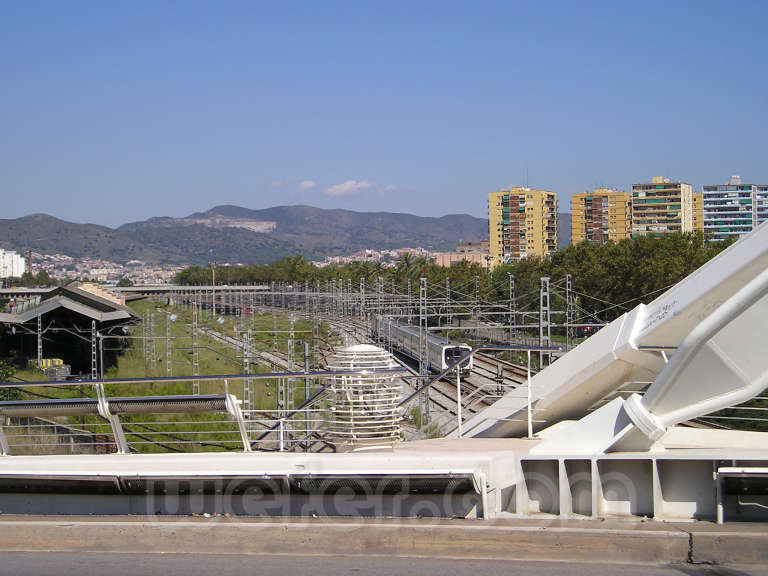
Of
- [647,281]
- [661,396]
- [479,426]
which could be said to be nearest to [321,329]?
[647,281]

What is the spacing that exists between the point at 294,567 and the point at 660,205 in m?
187

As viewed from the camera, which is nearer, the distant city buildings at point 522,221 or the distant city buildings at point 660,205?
the distant city buildings at point 660,205

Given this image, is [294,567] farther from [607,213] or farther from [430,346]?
[607,213]

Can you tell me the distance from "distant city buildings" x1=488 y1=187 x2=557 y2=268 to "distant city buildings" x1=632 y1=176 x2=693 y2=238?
18633 mm

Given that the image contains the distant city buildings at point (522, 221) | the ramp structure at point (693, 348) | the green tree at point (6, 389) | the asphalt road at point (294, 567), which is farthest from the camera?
the distant city buildings at point (522, 221)

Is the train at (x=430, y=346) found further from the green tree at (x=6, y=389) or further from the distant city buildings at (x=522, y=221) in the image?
the distant city buildings at (x=522, y=221)

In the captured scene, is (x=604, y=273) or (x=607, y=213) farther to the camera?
(x=607, y=213)

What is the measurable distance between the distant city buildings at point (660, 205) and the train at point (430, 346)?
463ft

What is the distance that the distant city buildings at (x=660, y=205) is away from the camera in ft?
593

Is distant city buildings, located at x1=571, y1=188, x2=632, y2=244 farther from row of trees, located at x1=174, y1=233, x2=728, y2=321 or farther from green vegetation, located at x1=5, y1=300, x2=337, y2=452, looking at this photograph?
green vegetation, located at x1=5, y1=300, x2=337, y2=452

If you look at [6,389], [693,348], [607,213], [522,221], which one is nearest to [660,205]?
A: [607,213]

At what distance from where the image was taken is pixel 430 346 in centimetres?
3856

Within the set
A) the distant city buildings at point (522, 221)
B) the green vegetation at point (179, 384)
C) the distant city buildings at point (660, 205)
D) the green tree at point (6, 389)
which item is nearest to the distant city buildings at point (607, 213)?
the distant city buildings at point (660, 205)

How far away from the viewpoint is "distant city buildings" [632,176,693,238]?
593 feet
